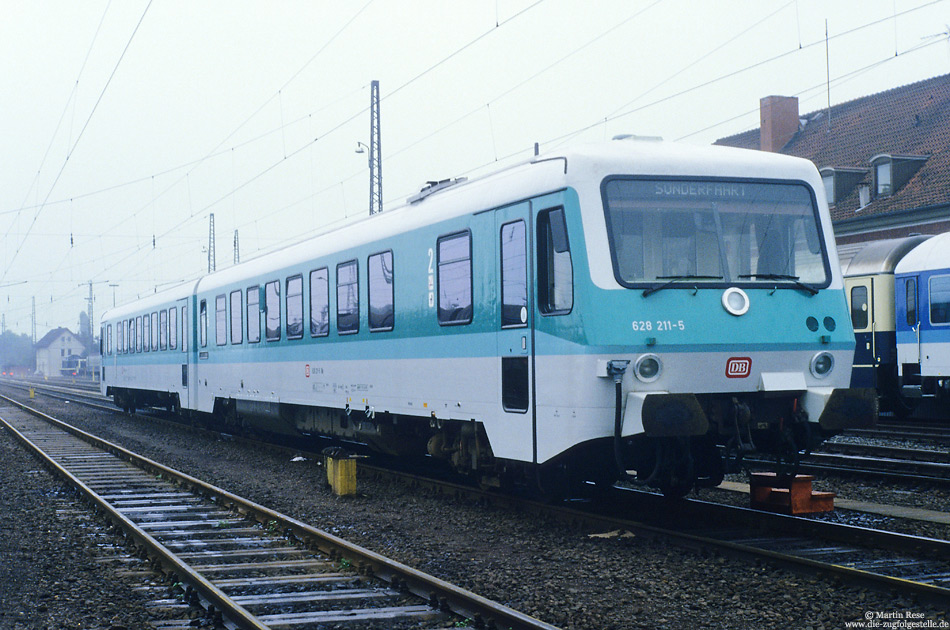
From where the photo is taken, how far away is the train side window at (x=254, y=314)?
18047mm

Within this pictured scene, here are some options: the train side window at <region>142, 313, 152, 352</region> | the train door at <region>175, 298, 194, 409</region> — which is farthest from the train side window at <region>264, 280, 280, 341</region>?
the train side window at <region>142, 313, 152, 352</region>

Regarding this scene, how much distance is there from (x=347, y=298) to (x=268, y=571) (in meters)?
6.37

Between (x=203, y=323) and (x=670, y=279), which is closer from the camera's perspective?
(x=670, y=279)

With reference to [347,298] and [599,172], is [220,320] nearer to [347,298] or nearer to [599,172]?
[347,298]

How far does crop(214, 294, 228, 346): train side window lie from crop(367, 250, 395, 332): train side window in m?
7.83

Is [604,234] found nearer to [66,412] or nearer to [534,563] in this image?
[534,563]

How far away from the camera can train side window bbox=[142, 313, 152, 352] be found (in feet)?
92.0

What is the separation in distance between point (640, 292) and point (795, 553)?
7.79 ft

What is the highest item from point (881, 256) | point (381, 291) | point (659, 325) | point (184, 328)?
point (881, 256)

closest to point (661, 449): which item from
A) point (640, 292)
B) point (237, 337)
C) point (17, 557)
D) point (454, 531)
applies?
point (640, 292)

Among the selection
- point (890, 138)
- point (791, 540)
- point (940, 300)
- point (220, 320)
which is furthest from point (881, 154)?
point (791, 540)

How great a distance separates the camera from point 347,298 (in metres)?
14.1

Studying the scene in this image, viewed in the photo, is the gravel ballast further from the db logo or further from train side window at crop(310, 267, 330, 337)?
train side window at crop(310, 267, 330, 337)

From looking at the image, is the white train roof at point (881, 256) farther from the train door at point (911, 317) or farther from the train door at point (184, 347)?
the train door at point (184, 347)
